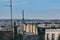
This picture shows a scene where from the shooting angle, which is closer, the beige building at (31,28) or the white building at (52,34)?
the white building at (52,34)

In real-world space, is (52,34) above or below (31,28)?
below

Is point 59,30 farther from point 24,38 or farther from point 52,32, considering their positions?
point 24,38

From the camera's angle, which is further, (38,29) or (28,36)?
(38,29)

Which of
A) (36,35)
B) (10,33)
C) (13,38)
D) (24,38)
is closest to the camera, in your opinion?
(13,38)

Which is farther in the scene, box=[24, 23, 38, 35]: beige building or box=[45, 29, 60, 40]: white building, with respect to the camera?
box=[24, 23, 38, 35]: beige building

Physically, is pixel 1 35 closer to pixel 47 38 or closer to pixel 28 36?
pixel 28 36

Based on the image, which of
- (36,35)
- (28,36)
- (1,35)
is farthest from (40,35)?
(1,35)

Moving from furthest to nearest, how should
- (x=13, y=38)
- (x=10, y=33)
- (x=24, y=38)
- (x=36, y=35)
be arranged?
(x=36, y=35) → (x=24, y=38) → (x=10, y=33) → (x=13, y=38)

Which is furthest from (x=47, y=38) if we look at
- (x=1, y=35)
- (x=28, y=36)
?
(x=1, y=35)

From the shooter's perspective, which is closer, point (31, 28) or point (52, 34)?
point (52, 34)
